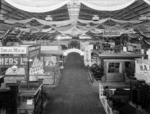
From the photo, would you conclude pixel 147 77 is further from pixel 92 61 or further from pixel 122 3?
pixel 92 61

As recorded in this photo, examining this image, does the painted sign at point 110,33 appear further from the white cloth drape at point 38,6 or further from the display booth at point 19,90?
the white cloth drape at point 38,6

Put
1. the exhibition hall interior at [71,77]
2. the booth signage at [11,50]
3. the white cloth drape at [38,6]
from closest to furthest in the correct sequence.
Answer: the white cloth drape at [38,6]
the exhibition hall interior at [71,77]
the booth signage at [11,50]

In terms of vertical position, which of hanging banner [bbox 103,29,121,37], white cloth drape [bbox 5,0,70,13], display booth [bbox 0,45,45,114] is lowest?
display booth [bbox 0,45,45,114]

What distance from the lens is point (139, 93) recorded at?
7613mm

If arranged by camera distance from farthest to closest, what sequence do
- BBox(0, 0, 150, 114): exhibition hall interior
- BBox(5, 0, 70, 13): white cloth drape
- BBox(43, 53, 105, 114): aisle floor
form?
1. BBox(43, 53, 105, 114): aisle floor
2. BBox(0, 0, 150, 114): exhibition hall interior
3. BBox(5, 0, 70, 13): white cloth drape

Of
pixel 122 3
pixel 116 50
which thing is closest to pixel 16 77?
pixel 122 3

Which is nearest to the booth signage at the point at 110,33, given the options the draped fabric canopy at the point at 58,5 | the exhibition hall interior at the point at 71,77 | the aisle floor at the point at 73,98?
the exhibition hall interior at the point at 71,77

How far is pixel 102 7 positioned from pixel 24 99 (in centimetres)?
491

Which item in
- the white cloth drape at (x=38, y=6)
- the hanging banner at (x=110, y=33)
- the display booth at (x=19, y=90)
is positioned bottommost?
the display booth at (x=19, y=90)

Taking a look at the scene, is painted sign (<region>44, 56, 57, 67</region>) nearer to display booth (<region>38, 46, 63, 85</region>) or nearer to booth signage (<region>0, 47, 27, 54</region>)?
display booth (<region>38, 46, 63, 85</region>)

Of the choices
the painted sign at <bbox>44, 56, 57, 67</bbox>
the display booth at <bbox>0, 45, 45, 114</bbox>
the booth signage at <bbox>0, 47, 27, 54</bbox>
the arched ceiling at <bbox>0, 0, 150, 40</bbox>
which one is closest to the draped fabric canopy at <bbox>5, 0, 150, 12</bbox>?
the arched ceiling at <bbox>0, 0, 150, 40</bbox>

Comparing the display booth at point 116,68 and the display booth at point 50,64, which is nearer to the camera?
the display booth at point 50,64

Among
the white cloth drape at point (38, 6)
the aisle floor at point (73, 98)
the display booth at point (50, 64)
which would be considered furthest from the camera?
the display booth at point (50, 64)

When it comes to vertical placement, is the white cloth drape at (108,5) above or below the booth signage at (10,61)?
above
